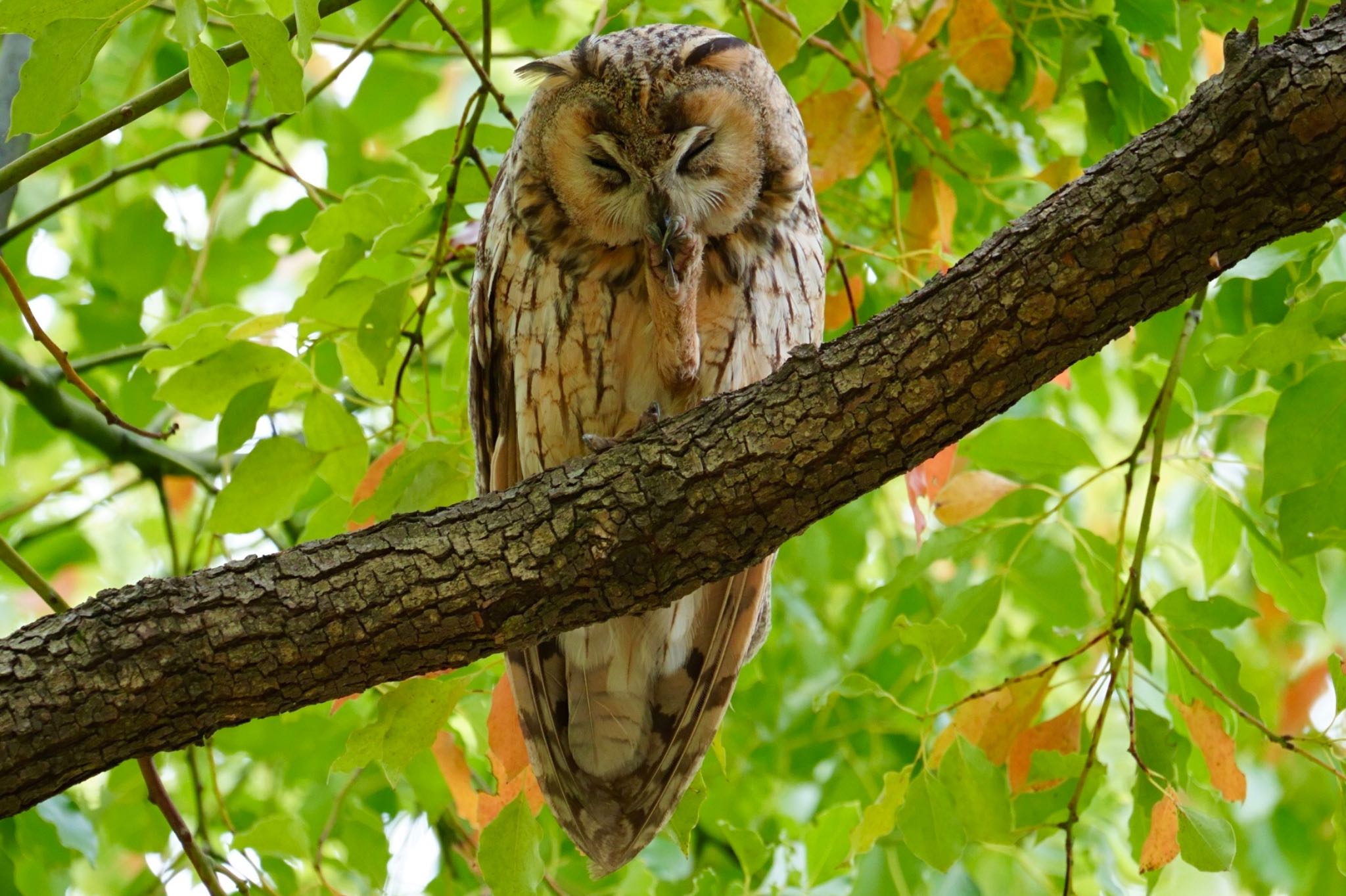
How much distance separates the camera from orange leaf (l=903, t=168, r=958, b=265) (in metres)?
2.42

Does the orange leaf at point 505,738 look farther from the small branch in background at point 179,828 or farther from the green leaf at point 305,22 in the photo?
the green leaf at point 305,22

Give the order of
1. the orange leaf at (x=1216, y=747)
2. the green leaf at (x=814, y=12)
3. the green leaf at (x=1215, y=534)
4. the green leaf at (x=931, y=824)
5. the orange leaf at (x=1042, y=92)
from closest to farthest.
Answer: the green leaf at (x=814, y=12)
the green leaf at (x=931, y=824)
the orange leaf at (x=1216, y=747)
the green leaf at (x=1215, y=534)
the orange leaf at (x=1042, y=92)

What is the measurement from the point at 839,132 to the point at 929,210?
0.30 metres

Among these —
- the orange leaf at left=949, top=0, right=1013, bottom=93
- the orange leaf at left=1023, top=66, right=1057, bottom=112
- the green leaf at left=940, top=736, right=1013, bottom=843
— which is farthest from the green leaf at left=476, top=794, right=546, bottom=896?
the orange leaf at left=1023, top=66, right=1057, bottom=112

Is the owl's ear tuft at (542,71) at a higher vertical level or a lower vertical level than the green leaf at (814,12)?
higher

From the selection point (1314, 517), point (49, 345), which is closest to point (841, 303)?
point (1314, 517)

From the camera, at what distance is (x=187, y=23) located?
4.60ft

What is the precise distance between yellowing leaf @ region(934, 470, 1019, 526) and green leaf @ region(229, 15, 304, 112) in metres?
1.24

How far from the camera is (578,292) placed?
2092 mm

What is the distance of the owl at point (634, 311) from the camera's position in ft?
6.27

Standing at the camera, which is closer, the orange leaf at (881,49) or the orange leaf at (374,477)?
the orange leaf at (374,477)

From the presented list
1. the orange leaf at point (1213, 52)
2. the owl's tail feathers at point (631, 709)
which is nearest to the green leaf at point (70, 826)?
the owl's tail feathers at point (631, 709)

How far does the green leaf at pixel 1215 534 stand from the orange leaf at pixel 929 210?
2.27 ft

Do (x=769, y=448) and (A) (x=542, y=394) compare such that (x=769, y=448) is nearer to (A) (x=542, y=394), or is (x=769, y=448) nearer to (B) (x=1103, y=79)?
(A) (x=542, y=394)
